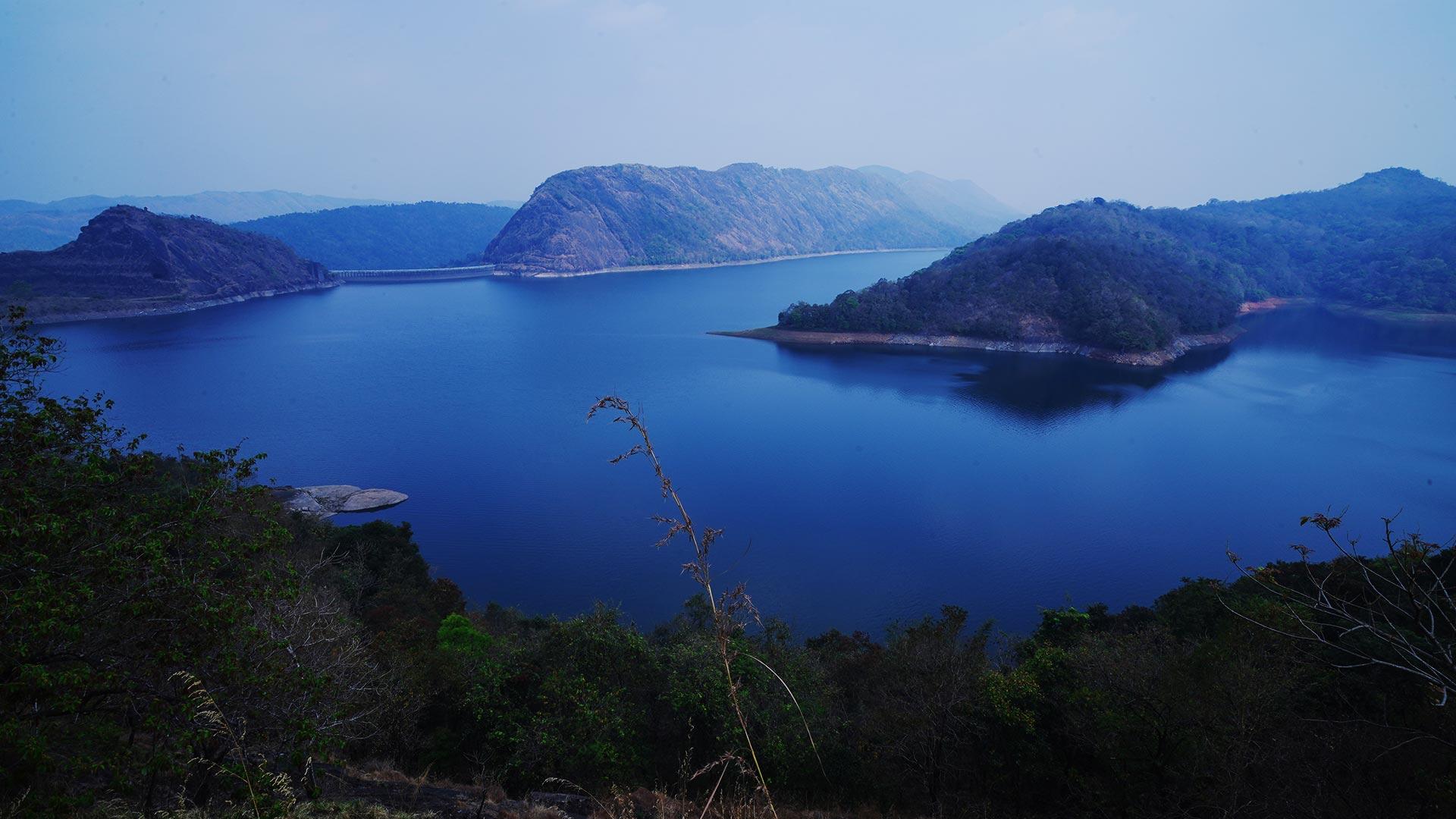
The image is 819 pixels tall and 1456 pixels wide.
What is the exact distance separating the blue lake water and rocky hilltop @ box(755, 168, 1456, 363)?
4.23 metres

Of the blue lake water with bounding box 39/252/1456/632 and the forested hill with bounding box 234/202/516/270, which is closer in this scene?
the blue lake water with bounding box 39/252/1456/632

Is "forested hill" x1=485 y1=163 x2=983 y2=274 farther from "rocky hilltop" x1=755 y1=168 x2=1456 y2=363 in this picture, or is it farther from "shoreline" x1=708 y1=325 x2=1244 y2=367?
"shoreline" x1=708 y1=325 x2=1244 y2=367

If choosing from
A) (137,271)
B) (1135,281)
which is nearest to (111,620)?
(1135,281)

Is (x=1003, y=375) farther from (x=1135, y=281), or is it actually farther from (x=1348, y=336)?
(x=1348, y=336)

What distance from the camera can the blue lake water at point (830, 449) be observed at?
63.3ft

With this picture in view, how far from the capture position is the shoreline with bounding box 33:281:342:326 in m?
61.7

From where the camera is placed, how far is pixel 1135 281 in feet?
192

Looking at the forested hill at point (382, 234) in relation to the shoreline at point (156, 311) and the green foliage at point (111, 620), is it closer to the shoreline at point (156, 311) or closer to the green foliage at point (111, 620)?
the shoreline at point (156, 311)

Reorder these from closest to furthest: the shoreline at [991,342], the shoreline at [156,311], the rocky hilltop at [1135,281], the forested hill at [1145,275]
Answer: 1. the shoreline at [991,342]
2. the rocky hilltop at [1135,281]
3. the forested hill at [1145,275]
4. the shoreline at [156,311]

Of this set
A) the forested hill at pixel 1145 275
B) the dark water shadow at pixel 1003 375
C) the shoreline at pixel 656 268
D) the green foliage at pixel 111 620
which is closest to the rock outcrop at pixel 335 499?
the green foliage at pixel 111 620

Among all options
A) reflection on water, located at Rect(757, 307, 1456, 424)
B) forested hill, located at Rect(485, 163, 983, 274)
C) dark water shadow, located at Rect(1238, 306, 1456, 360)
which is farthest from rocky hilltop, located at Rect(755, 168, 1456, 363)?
forested hill, located at Rect(485, 163, 983, 274)

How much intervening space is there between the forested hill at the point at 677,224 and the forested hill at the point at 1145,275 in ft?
211

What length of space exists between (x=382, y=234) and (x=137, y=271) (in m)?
82.0

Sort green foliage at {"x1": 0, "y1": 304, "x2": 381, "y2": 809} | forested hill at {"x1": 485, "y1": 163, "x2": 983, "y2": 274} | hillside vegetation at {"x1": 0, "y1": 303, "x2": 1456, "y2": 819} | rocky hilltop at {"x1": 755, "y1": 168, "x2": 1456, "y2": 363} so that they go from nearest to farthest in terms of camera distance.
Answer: green foliage at {"x1": 0, "y1": 304, "x2": 381, "y2": 809} → hillside vegetation at {"x1": 0, "y1": 303, "x2": 1456, "y2": 819} → rocky hilltop at {"x1": 755, "y1": 168, "x2": 1456, "y2": 363} → forested hill at {"x1": 485, "y1": 163, "x2": 983, "y2": 274}
